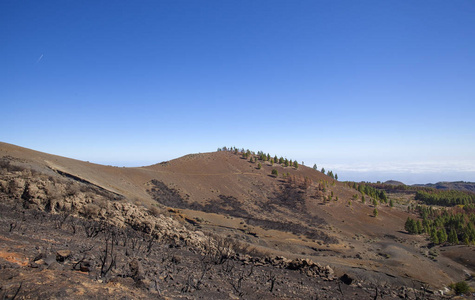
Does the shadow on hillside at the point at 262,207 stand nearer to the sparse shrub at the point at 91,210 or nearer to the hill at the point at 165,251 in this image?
the hill at the point at 165,251

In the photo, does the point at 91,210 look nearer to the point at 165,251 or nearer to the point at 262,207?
the point at 165,251

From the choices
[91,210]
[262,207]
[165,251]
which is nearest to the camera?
[165,251]

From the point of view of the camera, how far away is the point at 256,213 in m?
49.1

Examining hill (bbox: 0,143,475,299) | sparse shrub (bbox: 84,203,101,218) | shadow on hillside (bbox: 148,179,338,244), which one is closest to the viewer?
hill (bbox: 0,143,475,299)

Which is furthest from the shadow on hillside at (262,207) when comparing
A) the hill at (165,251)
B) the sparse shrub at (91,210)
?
the sparse shrub at (91,210)

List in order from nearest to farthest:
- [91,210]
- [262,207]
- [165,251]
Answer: [165,251]
[91,210]
[262,207]

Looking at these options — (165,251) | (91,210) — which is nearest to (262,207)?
(91,210)

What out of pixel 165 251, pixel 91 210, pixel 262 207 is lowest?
pixel 262 207

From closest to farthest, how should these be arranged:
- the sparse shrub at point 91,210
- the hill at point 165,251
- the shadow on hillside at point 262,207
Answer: the hill at point 165,251 → the sparse shrub at point 91,210 → the shadow on hillside at point 262,207

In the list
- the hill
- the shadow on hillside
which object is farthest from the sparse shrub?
the shadow on hillside

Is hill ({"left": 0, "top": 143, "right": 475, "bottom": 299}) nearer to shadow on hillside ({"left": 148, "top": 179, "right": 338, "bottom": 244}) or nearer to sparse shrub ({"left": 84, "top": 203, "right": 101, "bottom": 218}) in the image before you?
sparse shrub ({"left": 84, "top": 203, "right": 101, "bottom": 218})

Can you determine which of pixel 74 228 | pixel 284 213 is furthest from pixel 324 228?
pixel 74 228

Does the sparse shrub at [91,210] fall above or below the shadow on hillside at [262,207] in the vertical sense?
above

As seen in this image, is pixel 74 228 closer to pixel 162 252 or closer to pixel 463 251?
pixel 162 252
